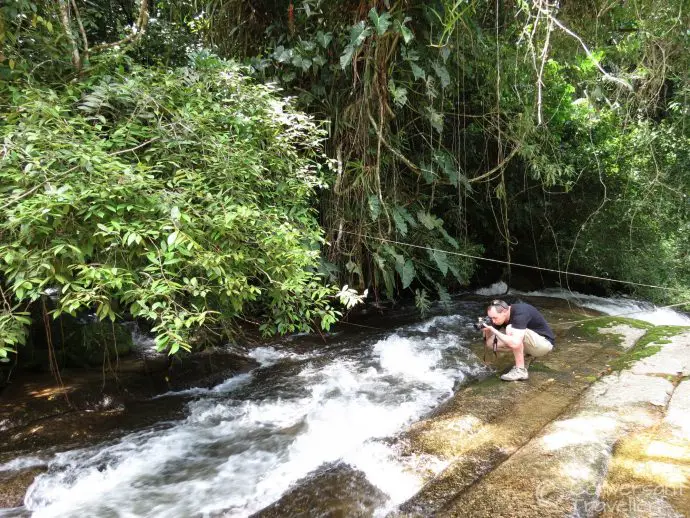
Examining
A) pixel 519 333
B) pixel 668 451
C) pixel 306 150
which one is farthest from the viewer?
pixel 306 150

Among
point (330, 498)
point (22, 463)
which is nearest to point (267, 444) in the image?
point (330, 498)

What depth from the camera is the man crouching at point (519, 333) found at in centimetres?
423

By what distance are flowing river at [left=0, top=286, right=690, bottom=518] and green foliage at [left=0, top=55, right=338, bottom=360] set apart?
0.96 metres

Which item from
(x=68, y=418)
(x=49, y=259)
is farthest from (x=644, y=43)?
(x=68, y=418)

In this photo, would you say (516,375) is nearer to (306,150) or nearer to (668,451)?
(668,451)

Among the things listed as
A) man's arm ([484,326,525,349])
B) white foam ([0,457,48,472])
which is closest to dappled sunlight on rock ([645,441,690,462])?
man's arm ([484,326,525,349])

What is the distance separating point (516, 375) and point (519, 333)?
39cm

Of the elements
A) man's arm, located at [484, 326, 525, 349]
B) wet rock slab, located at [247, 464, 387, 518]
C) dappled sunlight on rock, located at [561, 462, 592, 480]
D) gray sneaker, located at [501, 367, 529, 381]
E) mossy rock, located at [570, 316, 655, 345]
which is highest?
man's arm, located at [484, 326, 525, 349]

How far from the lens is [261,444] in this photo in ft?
12.0

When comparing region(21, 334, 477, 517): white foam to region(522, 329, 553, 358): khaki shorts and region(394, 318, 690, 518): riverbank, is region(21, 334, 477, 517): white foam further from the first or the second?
region(522, 329, 553, 358): khaki shorts

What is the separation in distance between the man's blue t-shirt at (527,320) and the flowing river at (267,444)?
0.66 m

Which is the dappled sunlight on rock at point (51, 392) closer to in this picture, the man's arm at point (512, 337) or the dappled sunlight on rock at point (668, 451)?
the man's arm at point (512, 337)

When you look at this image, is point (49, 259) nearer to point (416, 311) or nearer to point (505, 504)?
point (505, 504)

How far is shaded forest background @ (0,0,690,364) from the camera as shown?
2533 millimetres
